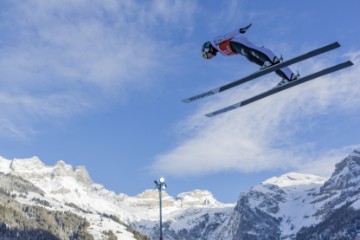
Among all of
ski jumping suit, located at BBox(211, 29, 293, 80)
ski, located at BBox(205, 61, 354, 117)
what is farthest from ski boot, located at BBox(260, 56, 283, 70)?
ski, located at BBox(205, 61, 354, 117)

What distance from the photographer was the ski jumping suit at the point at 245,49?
21395mm

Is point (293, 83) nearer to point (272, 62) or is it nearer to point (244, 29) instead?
point (272, 62)

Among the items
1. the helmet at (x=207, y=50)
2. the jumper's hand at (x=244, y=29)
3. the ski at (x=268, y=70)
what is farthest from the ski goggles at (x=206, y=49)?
the jumper's hand at (x=244, y=29)

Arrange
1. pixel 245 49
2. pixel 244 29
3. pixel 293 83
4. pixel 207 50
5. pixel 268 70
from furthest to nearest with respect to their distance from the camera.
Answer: pixel 207 50
pixel 293 83
pixel 245 49
pixel 268 70
pixel 244 29

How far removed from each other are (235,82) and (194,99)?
260 centimetres

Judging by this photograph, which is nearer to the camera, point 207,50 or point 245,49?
point 245,49

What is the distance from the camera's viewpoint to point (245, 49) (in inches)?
853

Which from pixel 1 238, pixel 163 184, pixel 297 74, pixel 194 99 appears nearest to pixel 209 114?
pixel 194 99

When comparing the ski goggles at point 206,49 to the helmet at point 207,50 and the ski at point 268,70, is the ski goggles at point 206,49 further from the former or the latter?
the ski at point 268,70

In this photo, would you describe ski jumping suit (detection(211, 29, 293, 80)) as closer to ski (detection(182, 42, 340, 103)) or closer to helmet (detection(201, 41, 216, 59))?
helmet (detection(201, 41, 216, 59))

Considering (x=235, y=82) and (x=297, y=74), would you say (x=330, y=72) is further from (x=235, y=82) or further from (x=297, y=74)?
(x=235, y=82)

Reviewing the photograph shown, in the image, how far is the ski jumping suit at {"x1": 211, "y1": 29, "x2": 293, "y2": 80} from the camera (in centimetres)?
2140

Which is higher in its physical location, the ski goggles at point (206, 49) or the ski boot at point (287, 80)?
the ski goggles at point (206, 49)

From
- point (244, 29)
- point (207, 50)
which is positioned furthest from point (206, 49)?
point (244, 29)
